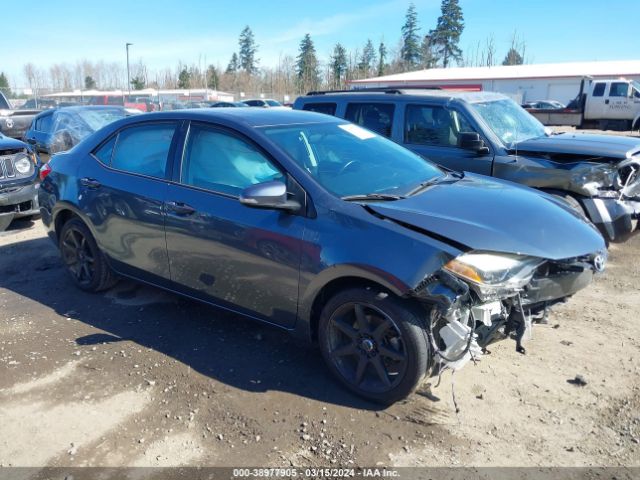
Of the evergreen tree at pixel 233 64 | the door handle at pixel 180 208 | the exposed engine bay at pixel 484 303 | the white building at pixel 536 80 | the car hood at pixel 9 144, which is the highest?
the evergreen tree at pixel 233 64

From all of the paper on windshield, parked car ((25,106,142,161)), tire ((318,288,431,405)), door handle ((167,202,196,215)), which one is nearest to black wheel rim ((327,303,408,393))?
tire ((318,288,431,405))

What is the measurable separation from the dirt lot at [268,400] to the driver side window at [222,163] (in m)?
1.23

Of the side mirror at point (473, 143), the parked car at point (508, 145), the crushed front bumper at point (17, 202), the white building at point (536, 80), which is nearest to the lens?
the parked car at point (508, 145)

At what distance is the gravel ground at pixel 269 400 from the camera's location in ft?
9.41

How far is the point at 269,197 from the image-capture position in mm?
3293

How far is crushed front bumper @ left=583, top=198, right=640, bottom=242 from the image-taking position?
5.44 meters

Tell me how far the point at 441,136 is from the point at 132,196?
381cm

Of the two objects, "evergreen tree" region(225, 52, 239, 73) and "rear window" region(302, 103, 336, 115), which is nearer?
"rear window" region(302, 103, 336, 115)

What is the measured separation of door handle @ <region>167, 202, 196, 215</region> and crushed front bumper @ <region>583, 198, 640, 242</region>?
13.3ft

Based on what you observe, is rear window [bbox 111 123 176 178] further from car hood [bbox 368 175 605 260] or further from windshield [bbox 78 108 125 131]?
windshield [bbox 78 108 125 131]

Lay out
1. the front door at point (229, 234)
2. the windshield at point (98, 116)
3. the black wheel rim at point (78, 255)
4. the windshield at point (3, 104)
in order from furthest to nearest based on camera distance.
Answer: the windshield at point (3, 104) < the windshield at point (98, 116) < the black wheel rim at point (78, 255) < the front door at point (229, 234)

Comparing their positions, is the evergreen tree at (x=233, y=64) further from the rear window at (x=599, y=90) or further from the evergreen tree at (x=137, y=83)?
the rear window at (x=599, y=90)

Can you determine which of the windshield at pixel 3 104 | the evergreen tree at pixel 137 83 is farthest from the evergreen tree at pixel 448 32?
the windshield at pixel 3 104

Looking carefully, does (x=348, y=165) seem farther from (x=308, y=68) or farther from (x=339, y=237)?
(x=308, y=68)
